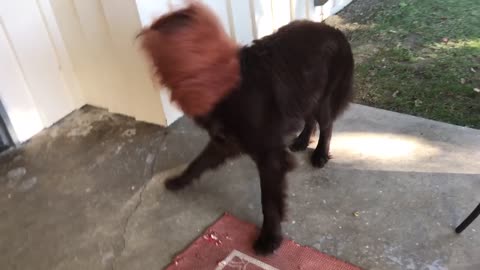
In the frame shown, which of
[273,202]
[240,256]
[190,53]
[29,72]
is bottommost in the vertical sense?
[240,256]

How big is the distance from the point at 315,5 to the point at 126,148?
Result: 55.3 inches

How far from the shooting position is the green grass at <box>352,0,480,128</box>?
210 cm

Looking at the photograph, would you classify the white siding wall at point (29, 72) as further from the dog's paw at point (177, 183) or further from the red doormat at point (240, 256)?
the red doormat at point (240, 256)

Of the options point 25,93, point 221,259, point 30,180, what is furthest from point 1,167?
point 221,259

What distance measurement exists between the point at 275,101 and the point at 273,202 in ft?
1.04

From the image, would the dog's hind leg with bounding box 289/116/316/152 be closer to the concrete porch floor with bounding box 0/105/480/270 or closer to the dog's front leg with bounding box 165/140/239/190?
the concrete porch floor with bounding box 0/105/480/270

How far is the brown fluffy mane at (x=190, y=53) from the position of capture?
1090 mm

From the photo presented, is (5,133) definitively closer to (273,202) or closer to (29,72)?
(29,72)

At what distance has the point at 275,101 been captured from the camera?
1408mm

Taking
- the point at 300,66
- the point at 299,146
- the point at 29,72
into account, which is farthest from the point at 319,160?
the point at 29,72

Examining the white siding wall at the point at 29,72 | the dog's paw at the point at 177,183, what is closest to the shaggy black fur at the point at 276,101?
the dog's paw at the point at 177,183

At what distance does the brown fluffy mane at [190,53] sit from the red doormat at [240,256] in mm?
533

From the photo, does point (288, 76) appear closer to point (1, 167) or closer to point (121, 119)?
point (121, 119)

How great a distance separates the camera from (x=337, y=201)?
166cm
